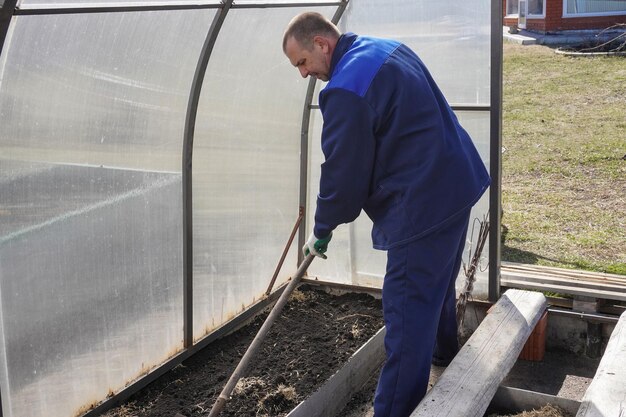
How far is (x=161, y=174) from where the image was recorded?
478 cm

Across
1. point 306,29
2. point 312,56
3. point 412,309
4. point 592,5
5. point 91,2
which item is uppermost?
point 592,5

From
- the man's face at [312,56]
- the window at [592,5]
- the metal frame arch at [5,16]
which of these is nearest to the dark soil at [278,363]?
the man's face at [312,56]

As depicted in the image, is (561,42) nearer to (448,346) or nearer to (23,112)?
(448,346)

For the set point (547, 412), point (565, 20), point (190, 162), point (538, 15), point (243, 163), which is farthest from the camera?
point (538, 15)

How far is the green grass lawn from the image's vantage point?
750 cm

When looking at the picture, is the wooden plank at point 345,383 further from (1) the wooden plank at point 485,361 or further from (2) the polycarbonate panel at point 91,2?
(2) the polycarbonate panel at point 91,2

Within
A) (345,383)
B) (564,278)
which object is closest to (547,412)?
(345,383)

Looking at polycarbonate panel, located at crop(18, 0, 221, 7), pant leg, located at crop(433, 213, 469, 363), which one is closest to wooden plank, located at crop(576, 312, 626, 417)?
pant leg, located at crop(433, 213, 469, 363)

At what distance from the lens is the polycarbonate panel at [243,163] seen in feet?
16.9

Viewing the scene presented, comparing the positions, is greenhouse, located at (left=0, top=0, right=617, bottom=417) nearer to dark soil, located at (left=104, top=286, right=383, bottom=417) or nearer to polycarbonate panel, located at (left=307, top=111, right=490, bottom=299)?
polycarbonate panel, located at (left=307, top=111, right=490, bottom=299)

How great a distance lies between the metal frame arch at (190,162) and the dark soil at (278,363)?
13.2 inches

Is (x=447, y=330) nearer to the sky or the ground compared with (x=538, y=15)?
nearer to the ground

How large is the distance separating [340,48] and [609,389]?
2.15 meters

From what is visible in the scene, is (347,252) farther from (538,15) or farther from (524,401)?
(538,15)
